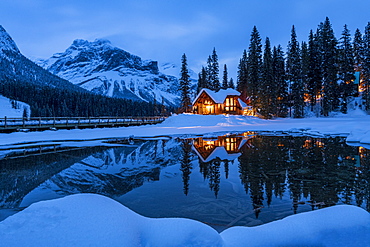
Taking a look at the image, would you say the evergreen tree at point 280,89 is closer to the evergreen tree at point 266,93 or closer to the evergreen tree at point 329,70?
the evergreen tree at point 266,93

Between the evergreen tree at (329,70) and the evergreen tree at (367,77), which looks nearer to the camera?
the evergreen tree at (367,77)

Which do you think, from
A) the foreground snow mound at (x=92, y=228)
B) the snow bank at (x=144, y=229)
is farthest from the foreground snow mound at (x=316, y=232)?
the foreground snow mound at (x=92, y=228)

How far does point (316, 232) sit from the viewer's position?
3.05 m

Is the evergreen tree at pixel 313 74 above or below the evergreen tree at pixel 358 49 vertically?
below

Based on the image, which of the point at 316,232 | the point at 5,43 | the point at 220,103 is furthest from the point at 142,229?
the point at 5,43

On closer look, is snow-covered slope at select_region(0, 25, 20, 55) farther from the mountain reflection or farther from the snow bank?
the snow bank

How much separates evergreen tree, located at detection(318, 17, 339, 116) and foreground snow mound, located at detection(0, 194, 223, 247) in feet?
159

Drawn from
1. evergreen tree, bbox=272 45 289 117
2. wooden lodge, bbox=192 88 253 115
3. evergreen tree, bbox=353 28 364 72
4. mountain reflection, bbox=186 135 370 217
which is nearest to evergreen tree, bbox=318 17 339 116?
evergreen tree, bbox=272 45 289 117

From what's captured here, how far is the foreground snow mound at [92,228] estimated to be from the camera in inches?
100

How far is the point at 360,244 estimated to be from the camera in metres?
2.87

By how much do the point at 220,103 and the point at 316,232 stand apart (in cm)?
4519

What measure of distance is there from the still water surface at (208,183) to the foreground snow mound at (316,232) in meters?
1.36

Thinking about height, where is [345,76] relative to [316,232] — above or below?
above

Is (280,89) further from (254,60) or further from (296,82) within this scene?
(254,60)
